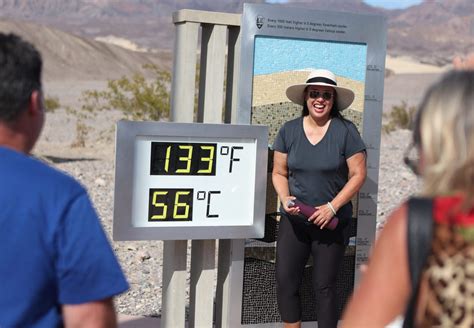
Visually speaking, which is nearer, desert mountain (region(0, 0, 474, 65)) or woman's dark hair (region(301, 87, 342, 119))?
woman's dark hair (region(301, 87, 342, 119))

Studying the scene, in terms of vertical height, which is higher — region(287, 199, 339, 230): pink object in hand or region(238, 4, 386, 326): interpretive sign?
region(238, 4, 386, 326): interpretive sign

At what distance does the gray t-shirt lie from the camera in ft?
17.7

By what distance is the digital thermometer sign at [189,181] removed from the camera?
5348mm

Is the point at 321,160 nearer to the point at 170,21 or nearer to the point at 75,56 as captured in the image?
the point at 75,56

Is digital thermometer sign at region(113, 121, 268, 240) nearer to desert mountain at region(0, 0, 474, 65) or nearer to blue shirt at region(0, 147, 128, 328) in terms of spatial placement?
blue shirt at region(0, 147, 128, 328)

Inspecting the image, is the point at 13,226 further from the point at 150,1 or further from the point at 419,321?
the point at 150,1

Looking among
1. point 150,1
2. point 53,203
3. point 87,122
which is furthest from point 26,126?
point 150,1

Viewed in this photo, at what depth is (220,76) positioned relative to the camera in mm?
5801

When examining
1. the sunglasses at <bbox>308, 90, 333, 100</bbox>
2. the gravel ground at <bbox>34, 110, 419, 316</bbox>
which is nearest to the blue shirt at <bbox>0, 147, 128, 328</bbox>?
the sunglasses at <bbox>308, 90, 333, 100</bbox>

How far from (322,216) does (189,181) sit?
0.79 meters

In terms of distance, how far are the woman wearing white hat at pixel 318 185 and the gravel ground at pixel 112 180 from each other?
7.05 ft

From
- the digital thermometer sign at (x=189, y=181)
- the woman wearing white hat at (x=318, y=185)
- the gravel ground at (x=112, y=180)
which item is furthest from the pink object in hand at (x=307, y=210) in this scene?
the gravel ground at (x=112, y=180)

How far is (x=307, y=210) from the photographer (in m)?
5.40

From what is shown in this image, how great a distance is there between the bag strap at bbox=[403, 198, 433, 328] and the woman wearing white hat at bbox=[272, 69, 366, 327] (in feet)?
10.9
